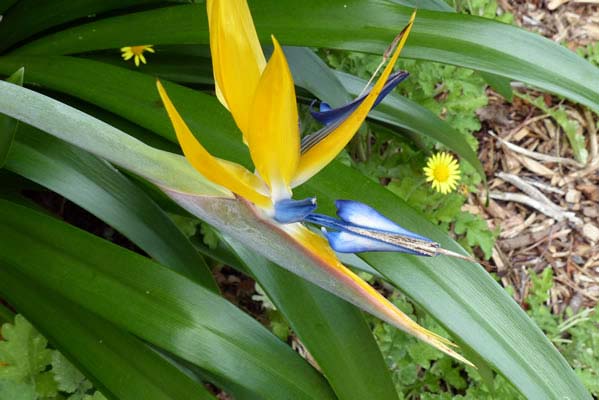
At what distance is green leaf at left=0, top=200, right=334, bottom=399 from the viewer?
0.91 metres

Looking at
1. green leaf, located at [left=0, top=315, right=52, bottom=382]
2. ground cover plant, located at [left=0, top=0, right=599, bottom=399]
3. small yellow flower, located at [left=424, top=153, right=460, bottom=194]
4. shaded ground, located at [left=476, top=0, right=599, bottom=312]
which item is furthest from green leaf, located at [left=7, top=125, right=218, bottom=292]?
shaded ground, located at [left=476, top=0, right=599, bottom=312]

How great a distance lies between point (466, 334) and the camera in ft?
2.80

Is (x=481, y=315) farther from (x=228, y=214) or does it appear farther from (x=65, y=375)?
(x=65, y=375)

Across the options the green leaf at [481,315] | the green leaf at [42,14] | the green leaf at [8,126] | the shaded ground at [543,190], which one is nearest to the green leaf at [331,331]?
the green leaf at [481,315]

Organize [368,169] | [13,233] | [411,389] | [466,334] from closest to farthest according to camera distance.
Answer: [466,334]
[13,233]
[411,389]
[368,169]

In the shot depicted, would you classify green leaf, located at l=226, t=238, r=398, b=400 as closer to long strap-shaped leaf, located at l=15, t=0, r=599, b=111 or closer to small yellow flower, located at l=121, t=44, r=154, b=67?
long strap-shaped leaf, located at l=15, t=0, r=599, b=111

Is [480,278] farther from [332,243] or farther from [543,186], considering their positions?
[543,186]

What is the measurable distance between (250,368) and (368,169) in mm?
825

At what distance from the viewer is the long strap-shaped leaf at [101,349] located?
0.93 meters

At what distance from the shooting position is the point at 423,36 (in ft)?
3.32

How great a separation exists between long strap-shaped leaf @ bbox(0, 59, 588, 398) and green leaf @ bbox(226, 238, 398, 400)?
0.44ft

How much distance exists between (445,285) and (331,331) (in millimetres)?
186

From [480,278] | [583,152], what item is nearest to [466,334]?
→ [480,278]

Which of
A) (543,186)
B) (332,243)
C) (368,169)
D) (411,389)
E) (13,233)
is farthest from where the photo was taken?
(543,186)
